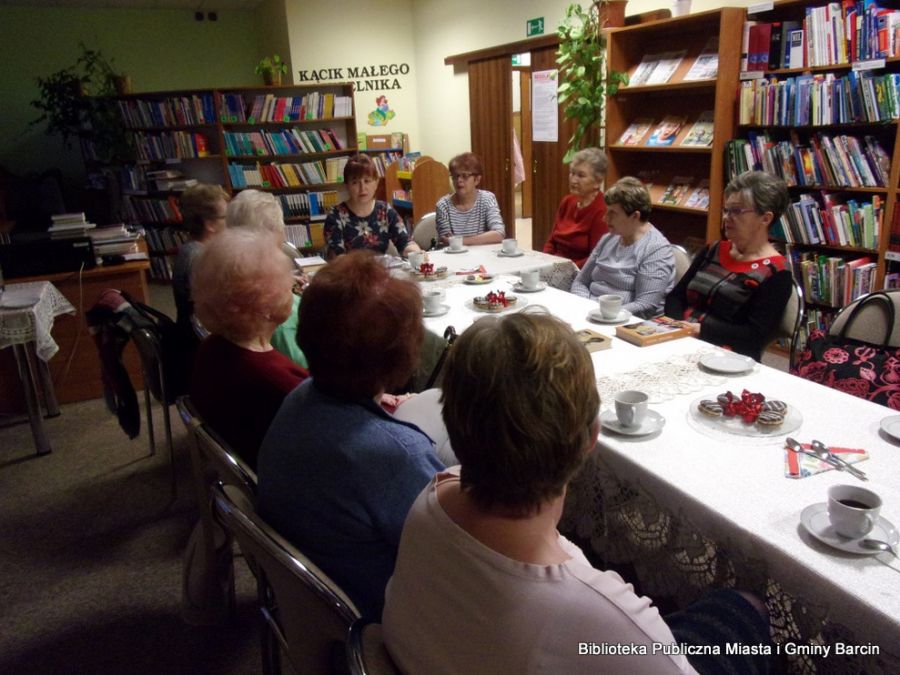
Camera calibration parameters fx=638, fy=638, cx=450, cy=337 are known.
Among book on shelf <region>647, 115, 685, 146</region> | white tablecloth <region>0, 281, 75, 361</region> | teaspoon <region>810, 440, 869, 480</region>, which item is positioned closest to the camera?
teaspoon <region>810, 440, 869, 480</region>

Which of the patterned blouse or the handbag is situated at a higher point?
the patterned blouse

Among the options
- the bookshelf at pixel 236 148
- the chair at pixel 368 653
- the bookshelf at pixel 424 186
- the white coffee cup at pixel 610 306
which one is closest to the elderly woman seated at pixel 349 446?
the chair at pixel 368 653

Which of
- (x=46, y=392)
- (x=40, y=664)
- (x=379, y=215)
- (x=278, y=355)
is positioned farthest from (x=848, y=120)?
(x=46, y=392)

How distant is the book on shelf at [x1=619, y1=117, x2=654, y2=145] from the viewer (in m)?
4.30

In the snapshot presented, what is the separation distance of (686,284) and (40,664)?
2.48 metres

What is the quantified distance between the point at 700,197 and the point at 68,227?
3.76m

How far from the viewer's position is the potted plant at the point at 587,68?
4.27m

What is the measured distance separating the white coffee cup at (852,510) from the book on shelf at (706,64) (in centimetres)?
328

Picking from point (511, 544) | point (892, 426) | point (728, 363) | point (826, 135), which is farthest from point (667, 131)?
point (511, 544)

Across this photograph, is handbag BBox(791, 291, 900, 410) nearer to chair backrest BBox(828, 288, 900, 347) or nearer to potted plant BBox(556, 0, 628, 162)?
chair backrest BBox(828, 288, 900, 347)

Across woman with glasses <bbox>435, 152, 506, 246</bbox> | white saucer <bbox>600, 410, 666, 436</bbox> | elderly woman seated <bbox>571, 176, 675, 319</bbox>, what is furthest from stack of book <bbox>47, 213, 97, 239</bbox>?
white saucer <bbox>600, 410, 666, 436</bbox>

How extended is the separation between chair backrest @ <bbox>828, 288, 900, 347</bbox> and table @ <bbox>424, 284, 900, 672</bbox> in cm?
54

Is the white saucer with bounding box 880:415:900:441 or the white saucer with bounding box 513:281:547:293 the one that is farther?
the white saucer with bounding box 513:281:547:293

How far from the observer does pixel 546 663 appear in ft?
2.23
